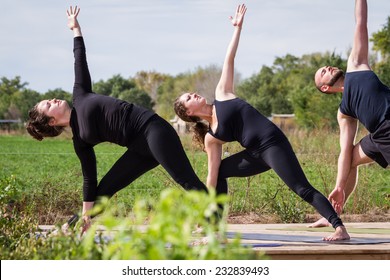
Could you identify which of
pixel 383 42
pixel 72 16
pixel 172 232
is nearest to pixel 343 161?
pixel 72 16

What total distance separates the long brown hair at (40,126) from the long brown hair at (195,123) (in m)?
0.85

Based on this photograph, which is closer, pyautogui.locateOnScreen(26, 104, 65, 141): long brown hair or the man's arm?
pyautogui.locateOnScreen(26, 104, 65, 141): long brown hair

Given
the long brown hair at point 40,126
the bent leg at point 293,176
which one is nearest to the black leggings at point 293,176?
the bent leg at point 293,176

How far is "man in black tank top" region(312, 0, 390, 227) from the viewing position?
561 centimetres

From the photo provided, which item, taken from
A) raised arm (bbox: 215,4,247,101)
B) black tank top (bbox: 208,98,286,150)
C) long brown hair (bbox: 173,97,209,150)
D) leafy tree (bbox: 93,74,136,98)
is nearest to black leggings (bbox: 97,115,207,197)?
long brown hair (bbox: 173,97,209,150)

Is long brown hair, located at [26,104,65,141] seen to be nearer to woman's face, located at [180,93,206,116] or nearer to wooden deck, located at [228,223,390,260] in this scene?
woman's face, located at [180,93,206,116]

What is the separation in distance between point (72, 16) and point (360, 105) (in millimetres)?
2165

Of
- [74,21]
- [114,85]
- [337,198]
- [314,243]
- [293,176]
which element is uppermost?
[74,21]

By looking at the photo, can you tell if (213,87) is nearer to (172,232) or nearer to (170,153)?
(170,153)

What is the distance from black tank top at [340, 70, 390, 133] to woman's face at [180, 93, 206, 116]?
1029 millimetres

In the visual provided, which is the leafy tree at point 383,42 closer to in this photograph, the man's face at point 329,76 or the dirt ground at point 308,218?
the dirt ground at point 308,218

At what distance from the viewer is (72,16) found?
19.5 feet
